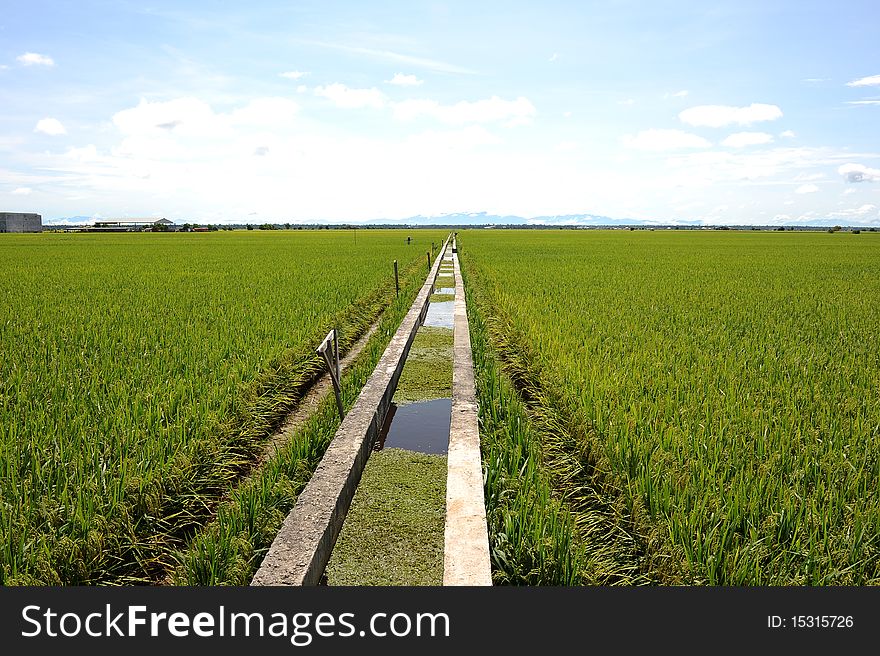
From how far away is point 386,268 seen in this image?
17.3 metres

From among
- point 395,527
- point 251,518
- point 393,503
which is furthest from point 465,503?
point 251,518

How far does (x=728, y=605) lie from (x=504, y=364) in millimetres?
4552

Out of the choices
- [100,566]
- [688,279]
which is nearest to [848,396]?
[100,566]

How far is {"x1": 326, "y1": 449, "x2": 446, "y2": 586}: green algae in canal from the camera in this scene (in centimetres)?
264

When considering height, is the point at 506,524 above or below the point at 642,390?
below

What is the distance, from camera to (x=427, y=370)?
6773mm

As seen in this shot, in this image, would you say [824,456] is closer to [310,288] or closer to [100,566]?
[100,566]

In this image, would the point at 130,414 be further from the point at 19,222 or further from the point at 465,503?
the point at 19,222

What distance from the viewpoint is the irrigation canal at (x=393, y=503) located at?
258 cm

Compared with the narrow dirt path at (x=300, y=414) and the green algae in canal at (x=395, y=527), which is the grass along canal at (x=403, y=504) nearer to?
the green algae in canal at (x=395, y=527)

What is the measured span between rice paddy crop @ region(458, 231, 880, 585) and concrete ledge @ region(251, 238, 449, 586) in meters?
0.90

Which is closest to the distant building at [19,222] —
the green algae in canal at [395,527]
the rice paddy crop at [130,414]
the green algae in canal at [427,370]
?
the rice paddy crop at [130,414]

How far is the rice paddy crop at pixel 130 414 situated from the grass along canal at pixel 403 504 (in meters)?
0.87

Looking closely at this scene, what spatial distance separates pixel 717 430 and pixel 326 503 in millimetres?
2533
